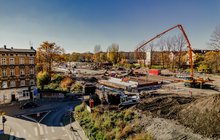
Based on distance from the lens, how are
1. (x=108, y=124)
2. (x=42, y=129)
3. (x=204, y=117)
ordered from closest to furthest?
(x=204, y=117), (x=108, y=124), (x=42, y=129)

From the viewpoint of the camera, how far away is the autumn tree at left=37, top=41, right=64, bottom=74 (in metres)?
47.2

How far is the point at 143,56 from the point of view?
317 ft

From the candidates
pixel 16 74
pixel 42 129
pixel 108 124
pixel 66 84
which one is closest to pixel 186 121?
pixel 108 124

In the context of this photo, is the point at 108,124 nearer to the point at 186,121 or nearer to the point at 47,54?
the point at 186,121

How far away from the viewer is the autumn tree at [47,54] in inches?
1859

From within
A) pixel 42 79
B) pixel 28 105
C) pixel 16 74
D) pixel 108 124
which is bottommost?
pixel 28 105

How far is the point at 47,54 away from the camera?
157 ft

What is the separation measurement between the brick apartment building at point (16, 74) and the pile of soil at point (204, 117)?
30.3 meters

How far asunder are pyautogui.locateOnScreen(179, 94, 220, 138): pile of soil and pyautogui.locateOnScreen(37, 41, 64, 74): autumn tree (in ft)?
129

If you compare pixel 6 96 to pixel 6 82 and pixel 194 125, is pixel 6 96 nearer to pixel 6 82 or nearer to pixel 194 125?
pixel 6 82

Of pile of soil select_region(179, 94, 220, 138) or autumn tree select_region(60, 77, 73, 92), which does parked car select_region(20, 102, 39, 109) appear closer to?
autumn tree select_region(60, 77, 73, 92)

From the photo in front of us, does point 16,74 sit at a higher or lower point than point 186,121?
higher

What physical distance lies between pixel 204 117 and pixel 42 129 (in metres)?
19.2

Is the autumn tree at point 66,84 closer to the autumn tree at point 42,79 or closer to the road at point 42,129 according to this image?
the autumn tree at point 42,79
